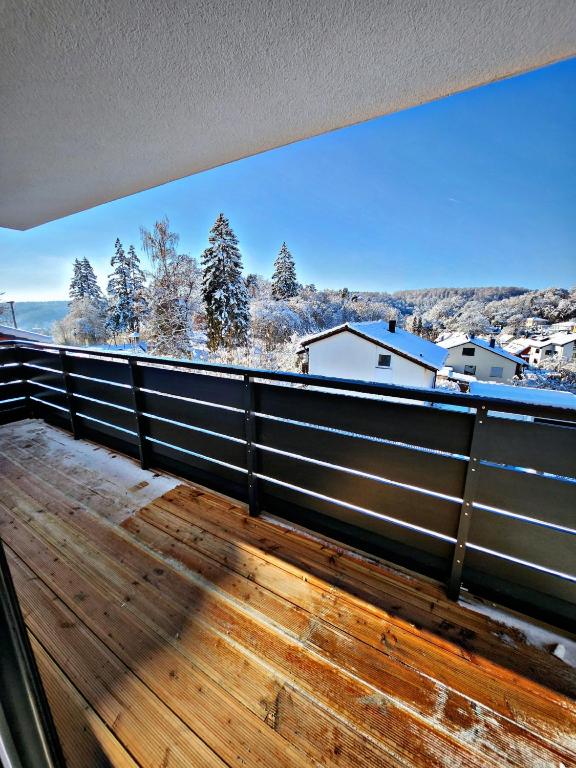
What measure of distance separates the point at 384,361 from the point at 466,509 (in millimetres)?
9913

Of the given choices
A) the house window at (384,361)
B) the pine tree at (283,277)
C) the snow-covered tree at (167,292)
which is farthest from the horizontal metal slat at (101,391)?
the pine tree at (283,277)

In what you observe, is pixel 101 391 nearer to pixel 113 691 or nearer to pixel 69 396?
pixel 69 396

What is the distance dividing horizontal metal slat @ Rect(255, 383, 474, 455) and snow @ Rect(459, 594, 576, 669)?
2.35 ft

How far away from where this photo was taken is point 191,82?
1.28 metres

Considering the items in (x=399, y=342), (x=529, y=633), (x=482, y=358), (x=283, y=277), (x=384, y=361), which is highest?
(x=283, y=277)

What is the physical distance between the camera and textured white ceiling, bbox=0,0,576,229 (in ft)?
3.16

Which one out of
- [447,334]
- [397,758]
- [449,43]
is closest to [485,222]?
[447,334]

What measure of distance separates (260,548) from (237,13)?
2.19m

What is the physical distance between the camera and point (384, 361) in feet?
35.4

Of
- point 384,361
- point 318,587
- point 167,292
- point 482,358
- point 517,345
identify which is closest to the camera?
point 318,587

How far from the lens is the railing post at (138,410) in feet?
7.73

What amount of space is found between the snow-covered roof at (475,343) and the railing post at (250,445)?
14.2 meters

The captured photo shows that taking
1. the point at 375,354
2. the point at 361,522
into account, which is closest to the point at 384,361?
the point at 375,354

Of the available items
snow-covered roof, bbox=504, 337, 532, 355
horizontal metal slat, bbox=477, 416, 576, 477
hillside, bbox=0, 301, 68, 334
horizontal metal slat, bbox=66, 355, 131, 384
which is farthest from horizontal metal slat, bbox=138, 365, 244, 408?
snow-covered roof, bbox=504, 337, 532, 355
